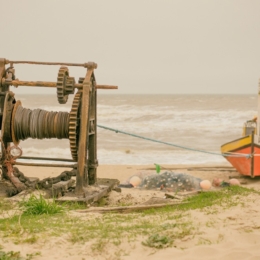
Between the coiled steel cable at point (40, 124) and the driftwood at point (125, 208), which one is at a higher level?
the coiled steel cable at point (40, 124)

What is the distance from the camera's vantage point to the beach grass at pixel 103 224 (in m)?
4.55

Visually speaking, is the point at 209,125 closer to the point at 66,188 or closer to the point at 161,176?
the point at 161,176

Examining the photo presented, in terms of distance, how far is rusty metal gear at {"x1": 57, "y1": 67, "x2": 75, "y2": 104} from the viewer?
7.60m

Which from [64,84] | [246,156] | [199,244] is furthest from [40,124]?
[246,156]

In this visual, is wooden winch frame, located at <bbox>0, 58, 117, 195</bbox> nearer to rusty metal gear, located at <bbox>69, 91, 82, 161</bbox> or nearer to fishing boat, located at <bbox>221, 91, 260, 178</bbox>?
rusty metal gear, located at <bbox>69, 91, 82, 161</bbox>

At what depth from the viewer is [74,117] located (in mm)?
7582

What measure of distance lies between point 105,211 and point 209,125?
2359 cm

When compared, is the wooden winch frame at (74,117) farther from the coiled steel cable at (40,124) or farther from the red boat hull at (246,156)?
the red boat hull at (246,156)

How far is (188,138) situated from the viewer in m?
23.4

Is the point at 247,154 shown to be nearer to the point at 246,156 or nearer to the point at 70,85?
the point at 246,156

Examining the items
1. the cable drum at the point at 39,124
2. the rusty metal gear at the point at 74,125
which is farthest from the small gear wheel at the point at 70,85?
the cable drum at the point at 39,124

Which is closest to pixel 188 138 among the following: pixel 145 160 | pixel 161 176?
pixel 145 160

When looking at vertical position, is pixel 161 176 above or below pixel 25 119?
below

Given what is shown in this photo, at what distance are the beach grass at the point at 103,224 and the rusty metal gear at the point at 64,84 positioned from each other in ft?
6.12
